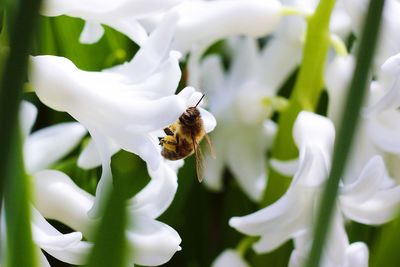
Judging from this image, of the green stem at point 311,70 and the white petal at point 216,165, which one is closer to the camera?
the green stem at point 311,70

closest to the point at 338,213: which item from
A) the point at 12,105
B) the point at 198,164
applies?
the point at 198,164

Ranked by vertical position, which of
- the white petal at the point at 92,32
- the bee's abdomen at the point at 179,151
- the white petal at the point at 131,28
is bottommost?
the bee's abdomen at the point at 179,151

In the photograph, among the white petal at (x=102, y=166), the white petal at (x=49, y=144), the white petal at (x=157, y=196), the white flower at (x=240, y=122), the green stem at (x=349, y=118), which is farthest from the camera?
the white flower at (x=240, y=122)

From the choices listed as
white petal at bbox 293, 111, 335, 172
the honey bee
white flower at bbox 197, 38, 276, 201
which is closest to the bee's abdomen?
the honey bee

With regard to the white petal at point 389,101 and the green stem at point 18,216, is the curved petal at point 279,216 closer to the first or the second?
the white petal at point 389,101

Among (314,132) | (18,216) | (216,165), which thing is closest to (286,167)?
(314,132)

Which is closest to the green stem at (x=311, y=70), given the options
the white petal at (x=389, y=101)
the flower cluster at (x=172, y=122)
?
the flower cluster at (x=172, y=122)

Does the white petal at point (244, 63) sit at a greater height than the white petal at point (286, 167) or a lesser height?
lesser

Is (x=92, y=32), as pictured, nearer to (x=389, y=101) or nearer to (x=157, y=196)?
(x=157, y=196)
